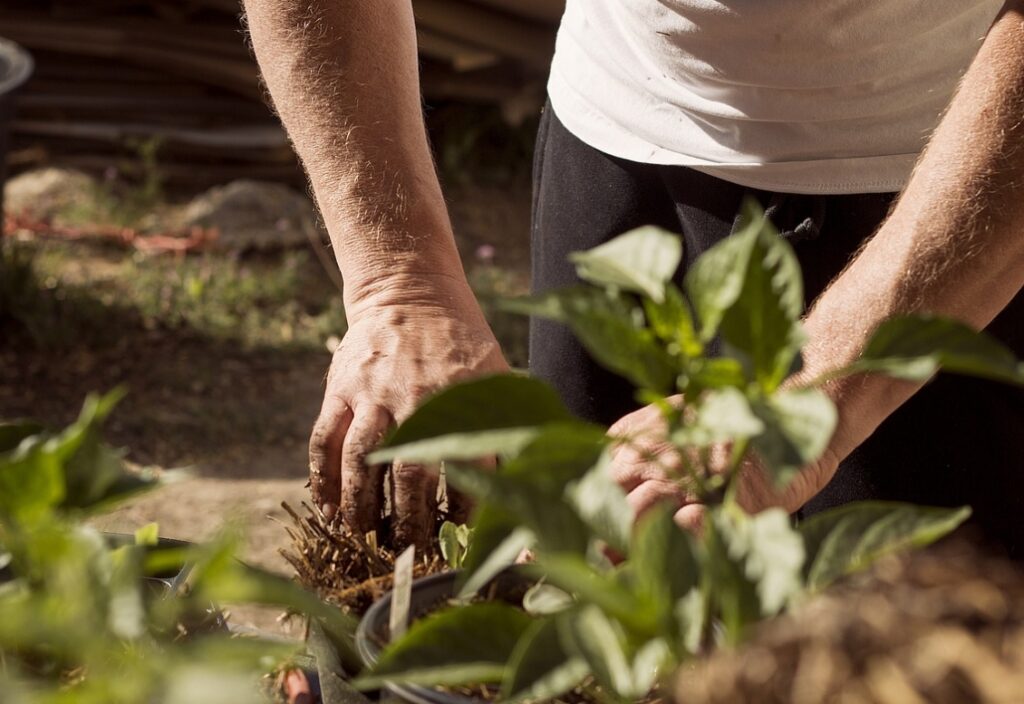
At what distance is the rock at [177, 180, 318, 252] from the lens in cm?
462

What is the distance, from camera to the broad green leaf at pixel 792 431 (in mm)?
456

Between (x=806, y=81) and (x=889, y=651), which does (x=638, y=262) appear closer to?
(x=889, y=651)

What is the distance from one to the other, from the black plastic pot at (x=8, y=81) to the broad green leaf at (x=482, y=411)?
3325mm

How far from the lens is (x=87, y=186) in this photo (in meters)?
4.88

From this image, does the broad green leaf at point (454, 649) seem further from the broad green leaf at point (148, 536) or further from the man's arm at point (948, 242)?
the man's arm at point (948, 242)

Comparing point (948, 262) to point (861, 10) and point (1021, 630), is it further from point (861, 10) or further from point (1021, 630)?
point (1021, 630)

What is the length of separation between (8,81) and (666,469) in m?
3.57

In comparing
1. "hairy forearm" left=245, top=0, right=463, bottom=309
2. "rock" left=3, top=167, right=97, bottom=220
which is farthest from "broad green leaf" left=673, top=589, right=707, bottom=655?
"rock" left=3, top=167, right=97, bottom=220

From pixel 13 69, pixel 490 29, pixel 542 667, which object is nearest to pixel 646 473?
pixel 542 667

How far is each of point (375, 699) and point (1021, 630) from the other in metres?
0.40

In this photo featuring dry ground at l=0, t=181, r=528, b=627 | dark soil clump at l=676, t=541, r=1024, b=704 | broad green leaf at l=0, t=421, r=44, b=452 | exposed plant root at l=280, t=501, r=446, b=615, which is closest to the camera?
dark soil clump at l=676, t=541, r=1024, b=704

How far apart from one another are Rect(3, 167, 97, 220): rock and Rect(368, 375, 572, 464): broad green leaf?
456 centimetres

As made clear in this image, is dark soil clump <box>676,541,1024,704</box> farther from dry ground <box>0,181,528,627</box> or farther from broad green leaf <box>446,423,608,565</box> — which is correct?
dry ground <box>0,181,528,627</box>

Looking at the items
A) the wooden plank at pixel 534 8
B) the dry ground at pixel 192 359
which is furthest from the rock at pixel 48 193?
the wooden plank at pixel 534 8
